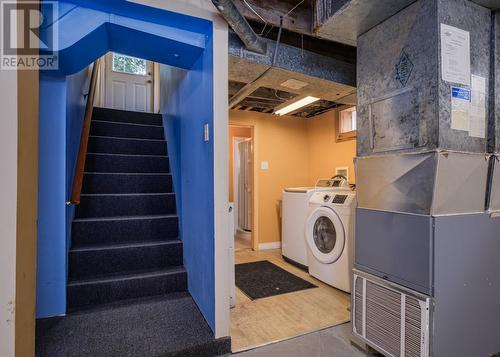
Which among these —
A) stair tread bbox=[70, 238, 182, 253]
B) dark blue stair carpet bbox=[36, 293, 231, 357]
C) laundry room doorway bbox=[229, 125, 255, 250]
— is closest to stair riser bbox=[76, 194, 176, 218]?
stair tread bbox=[70, 238, 182, 253]

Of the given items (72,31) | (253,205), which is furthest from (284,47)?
(253,205)

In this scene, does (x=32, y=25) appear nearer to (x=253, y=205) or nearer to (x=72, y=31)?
(x=72, y=31)

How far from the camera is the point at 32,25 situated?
1223 mm

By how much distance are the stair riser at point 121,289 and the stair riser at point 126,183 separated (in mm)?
1046

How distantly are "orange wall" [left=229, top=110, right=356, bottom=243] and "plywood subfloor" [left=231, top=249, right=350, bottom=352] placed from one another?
1.62m

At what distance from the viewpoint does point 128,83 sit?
5.02 metres

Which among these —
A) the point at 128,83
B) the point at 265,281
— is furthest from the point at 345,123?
the point at 128,83

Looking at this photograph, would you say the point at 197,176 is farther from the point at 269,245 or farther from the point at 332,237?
the point at 269,245

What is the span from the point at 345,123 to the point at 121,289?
3.37 meters

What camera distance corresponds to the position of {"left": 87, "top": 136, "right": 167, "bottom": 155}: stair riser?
319 cm

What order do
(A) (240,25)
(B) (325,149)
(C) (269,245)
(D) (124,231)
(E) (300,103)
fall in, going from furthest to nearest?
(C) (269,245), (B) (325,149), (E) (300,103), (D) (124,231), (A) (240,25)

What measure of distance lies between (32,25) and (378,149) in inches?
75.1

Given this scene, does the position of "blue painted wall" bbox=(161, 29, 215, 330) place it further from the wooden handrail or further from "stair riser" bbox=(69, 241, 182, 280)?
the wooden handrail

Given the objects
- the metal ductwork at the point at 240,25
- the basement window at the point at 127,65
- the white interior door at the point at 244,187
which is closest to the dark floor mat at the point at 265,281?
the white interior door at the point at 244,187
